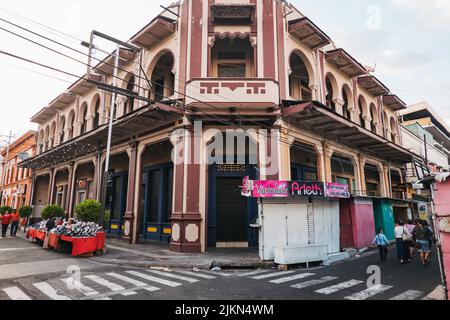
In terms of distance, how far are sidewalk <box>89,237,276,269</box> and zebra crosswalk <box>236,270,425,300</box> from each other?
1.07 meters

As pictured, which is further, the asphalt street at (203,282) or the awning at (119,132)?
the awning at (119,132)

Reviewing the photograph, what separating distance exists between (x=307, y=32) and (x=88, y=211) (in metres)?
14.9

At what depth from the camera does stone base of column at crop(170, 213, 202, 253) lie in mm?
12570

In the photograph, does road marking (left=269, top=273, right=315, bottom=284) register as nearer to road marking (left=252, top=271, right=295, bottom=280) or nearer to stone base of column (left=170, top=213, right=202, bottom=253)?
road marking (left=252, top=271, right=295, bottom=280)

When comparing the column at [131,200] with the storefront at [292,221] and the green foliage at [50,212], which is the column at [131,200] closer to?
the green foliage at [50,212]

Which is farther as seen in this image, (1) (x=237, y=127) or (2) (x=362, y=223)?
(2) (x=362, y=223)

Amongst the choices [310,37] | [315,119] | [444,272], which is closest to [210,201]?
[315,119]

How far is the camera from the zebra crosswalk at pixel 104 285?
20.7 feet

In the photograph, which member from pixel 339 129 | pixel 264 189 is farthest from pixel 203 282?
pixel 339 129

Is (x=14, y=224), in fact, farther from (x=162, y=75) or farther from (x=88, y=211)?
(x=162, y=75)

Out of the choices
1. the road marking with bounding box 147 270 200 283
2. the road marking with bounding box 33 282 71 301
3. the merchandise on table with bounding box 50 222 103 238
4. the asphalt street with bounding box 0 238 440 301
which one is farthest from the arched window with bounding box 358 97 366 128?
the road marking with bounding box 33 282 71 301

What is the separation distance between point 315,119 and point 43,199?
110 ft

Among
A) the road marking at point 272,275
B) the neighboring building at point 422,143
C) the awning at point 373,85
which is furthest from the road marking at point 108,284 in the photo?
the awning at point 373,85

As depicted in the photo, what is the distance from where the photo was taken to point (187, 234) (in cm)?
1273
